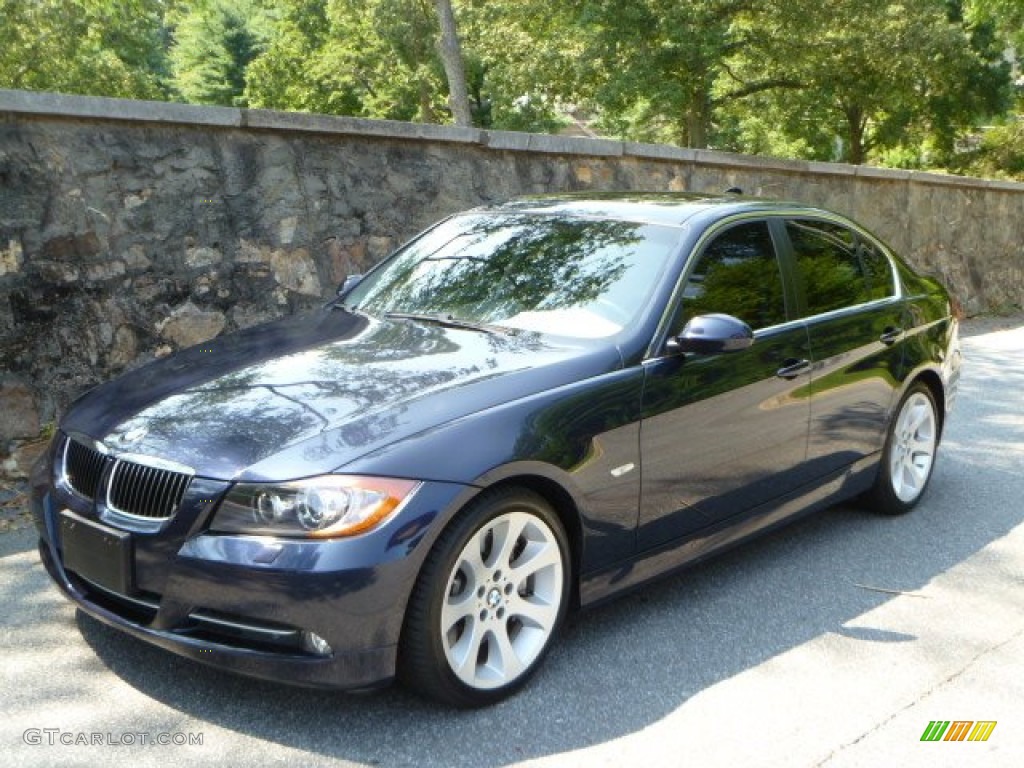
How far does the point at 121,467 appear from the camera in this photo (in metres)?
3.52

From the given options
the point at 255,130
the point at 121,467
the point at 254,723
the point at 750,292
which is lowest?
the point at 254,723

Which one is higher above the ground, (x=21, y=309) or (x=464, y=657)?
(x=21, y=309)

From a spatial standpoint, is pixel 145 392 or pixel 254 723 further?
pixel 145 392

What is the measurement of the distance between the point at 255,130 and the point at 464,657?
4654 mm

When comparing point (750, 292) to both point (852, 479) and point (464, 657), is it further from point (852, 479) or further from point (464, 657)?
point (464, 657)

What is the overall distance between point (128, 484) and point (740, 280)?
2538 mm

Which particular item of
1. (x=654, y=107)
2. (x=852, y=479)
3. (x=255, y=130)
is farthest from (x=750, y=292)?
(x=654, y=107)

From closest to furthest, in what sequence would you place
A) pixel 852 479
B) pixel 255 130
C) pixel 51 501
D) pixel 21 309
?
pixel 51 501 < pixel 852 479 < pixel 21 309 < pixel 255 130

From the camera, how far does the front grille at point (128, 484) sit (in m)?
3.37

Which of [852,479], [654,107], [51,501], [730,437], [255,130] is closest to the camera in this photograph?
[51,501]

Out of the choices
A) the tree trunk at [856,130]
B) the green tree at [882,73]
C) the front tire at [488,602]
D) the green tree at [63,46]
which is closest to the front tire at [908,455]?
the front tire at [488,602]

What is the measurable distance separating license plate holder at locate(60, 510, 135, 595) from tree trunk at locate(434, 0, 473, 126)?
51.3 ft

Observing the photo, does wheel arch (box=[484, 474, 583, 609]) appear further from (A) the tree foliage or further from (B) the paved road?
(A) the tree foliage

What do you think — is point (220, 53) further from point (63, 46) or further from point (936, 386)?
point (936, 386)
